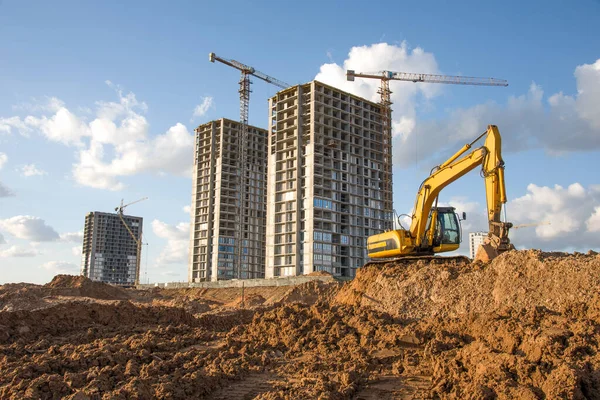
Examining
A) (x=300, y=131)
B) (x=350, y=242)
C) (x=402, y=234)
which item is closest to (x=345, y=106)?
(x=300, y=131)

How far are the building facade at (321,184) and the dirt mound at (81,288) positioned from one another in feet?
73.6

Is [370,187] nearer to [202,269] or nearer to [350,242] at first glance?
[350,242]

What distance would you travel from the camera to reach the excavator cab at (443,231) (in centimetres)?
1872

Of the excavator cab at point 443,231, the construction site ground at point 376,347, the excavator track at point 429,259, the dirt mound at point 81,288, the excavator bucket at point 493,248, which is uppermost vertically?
the excavator cab at point 443,231

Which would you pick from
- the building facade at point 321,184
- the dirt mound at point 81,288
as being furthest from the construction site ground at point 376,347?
the building facade at point 321,184

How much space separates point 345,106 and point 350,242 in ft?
55.7

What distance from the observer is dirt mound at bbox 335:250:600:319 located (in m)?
10.9

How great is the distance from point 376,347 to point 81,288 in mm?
29290

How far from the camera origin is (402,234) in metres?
19.0

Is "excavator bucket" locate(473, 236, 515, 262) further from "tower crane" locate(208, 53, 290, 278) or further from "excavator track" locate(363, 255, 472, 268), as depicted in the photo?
"tower crane" locate(208, 53, 290, 278)

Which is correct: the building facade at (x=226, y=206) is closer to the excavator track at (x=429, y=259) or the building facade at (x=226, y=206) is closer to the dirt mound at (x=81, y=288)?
the dirt mound at (x=81, y=288)

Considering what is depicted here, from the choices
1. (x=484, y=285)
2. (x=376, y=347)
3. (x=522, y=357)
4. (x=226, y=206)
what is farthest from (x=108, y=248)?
(x=522, y=357)

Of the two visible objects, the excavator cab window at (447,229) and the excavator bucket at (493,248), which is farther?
the excavator cab window at (447,229)

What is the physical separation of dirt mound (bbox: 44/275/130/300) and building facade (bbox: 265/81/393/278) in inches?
884
